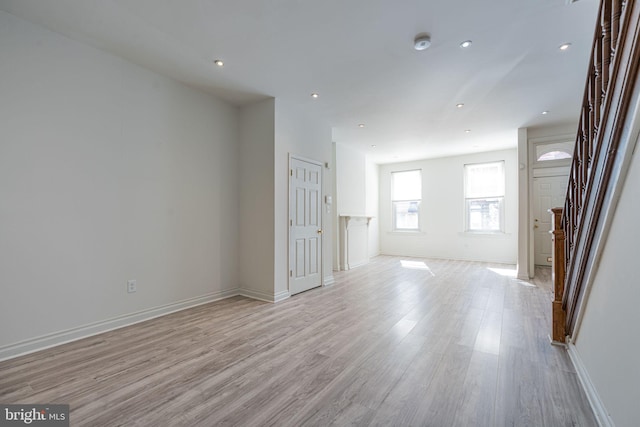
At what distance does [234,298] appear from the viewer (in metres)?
4.03

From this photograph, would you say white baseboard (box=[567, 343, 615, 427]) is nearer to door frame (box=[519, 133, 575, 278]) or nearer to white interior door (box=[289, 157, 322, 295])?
white interior door (box=[289, 157, 322, 295])

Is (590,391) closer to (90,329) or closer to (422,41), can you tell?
(422,41)

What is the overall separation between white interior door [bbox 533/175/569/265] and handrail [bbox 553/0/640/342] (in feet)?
12.5

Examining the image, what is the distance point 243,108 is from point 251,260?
2.28 metres

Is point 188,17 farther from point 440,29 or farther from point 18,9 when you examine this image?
point 440,29

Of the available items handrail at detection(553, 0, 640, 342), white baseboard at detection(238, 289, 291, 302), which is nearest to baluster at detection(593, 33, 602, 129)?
handrail at detection(553, 0, 640, 342)

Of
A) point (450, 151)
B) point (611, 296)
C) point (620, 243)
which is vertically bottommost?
point (611, 296)

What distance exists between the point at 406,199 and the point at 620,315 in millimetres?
6991

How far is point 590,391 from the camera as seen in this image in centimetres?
174

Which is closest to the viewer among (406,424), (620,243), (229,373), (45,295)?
(620,243)

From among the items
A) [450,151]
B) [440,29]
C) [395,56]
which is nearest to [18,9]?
[395,56]

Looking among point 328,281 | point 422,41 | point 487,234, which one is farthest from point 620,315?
point 487,234

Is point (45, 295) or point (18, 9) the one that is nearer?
point (18, 9)

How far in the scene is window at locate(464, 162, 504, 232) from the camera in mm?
6957
